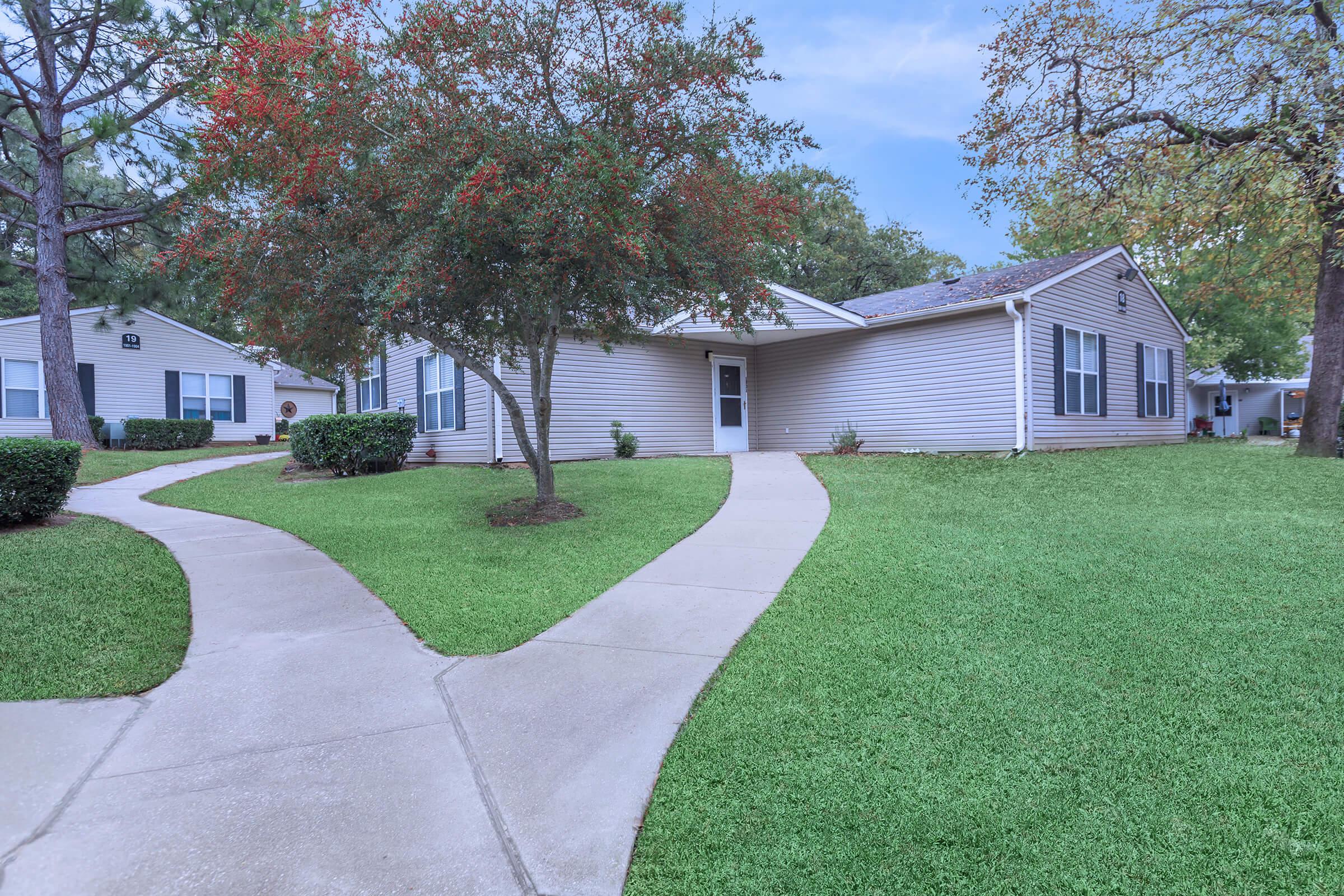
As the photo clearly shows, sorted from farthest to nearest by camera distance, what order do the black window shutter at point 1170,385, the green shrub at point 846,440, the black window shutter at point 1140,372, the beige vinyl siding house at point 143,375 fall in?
1. the beige vinyl siding house at point 143,375
2. the black window shutter at point 1170,385
3. the black window shutter at point 1140,372
4. the green shrub at point 846,440

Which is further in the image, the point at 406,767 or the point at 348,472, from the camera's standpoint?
the point at 348,472

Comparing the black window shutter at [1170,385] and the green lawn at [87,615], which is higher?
the black window shutter at [1170,385]

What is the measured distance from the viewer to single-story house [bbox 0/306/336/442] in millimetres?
17828

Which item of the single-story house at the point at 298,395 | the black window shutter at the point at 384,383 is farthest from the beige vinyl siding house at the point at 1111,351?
the single-story house at the point at 298,395

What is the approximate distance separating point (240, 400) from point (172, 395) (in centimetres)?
201

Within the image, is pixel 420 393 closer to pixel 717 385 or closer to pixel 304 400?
pixel 717 385

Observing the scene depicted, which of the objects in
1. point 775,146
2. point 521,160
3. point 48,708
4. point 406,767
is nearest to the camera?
point 406,767

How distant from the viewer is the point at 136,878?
2125mm

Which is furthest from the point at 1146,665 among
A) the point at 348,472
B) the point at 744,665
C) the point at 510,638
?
the point at 348,472

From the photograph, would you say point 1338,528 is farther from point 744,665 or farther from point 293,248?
point 293,248

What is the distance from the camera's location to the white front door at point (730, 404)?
15.5m

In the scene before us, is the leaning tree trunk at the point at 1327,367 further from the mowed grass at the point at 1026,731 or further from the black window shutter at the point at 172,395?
the black window shutter at the point at 172,395

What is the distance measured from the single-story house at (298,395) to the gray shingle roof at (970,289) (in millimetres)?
21240

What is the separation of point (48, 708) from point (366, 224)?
14.5 ft
